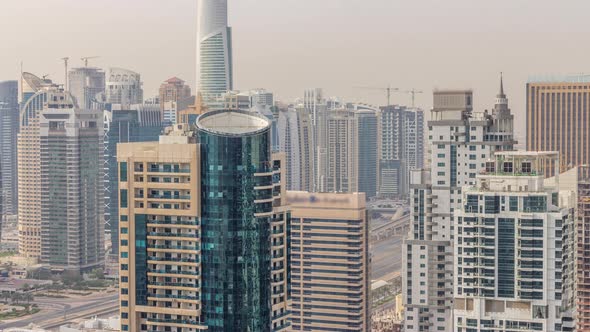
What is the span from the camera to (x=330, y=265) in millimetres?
16219

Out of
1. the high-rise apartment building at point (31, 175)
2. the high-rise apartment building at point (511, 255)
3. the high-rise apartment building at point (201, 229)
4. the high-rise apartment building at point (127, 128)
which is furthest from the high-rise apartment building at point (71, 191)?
the high-rise apartment building at point (511, 255)

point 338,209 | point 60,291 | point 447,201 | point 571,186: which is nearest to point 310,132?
point 60,291

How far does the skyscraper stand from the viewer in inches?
1294

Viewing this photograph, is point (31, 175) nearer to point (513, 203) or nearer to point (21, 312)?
point (21, 312)

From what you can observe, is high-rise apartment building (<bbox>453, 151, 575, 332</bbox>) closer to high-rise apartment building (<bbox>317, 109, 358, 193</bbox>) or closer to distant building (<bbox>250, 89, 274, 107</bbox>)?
distant building (<bbox>250, 89, 274, 107</bbox>)

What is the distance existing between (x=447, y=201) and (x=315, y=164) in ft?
55.2

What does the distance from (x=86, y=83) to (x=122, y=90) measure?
0.99m

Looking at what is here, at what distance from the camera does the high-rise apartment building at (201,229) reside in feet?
31.6

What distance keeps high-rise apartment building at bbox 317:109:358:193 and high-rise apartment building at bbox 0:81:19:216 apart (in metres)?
6.95

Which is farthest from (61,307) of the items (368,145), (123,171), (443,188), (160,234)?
(160,234)

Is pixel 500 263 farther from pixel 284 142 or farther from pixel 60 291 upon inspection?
pixel 284 142

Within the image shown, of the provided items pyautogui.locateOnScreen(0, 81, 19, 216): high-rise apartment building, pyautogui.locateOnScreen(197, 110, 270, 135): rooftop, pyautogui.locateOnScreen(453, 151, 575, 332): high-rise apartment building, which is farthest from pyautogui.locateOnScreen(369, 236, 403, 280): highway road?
pyautogui.locateOnScreen(453, 151, 575, 332): high-rise apartment building

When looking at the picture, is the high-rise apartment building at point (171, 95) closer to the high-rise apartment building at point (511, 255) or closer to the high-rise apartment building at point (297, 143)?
the high-rise apartment building at point (297, 143)

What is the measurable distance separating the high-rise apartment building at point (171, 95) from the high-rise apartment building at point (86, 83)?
6.51 ft
